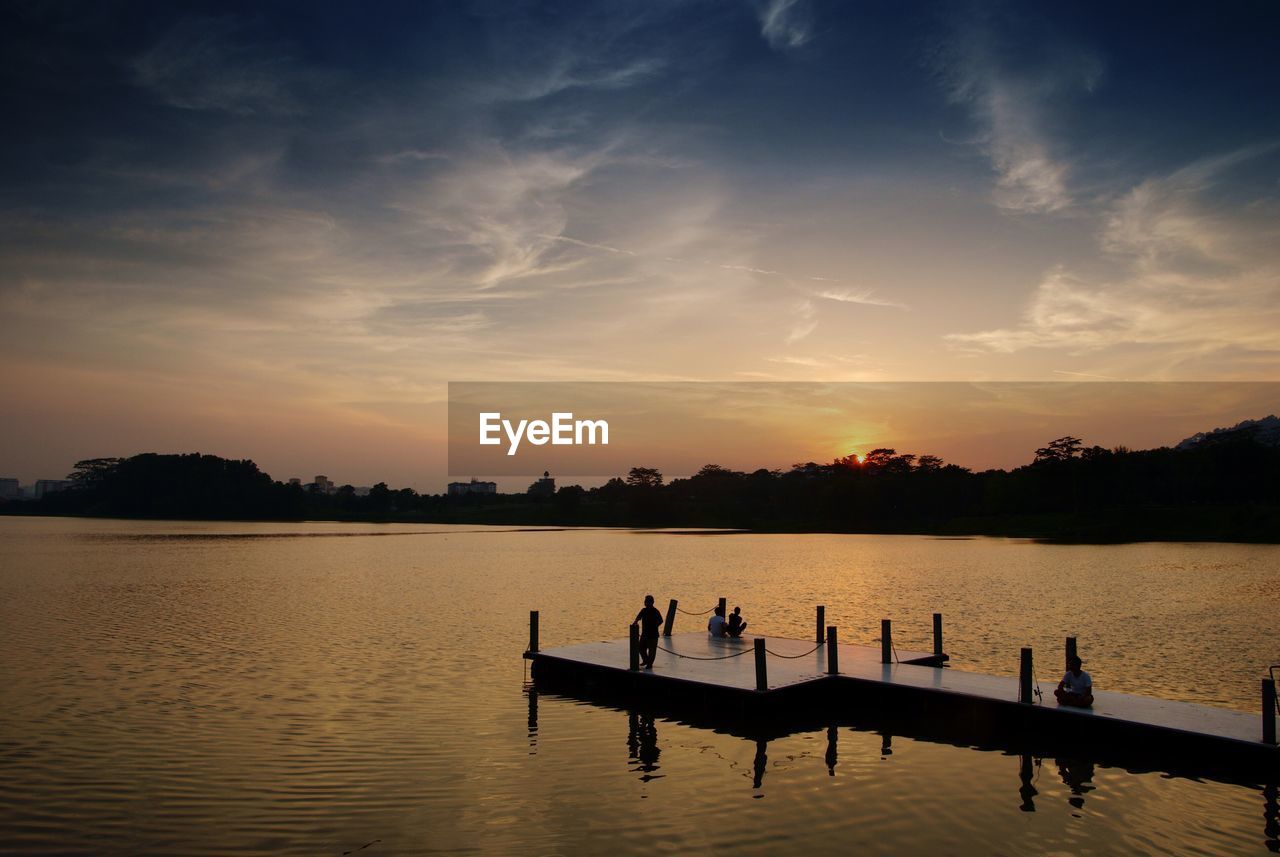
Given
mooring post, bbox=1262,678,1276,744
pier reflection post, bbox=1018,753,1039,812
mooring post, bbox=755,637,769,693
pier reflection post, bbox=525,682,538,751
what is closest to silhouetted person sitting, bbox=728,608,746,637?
pier reflection post, bbox=525,682,538,751

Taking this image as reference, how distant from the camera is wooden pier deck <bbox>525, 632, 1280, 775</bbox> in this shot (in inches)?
781

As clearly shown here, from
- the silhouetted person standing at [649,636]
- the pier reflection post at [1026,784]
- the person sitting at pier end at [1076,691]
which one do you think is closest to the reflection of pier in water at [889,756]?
the pier reflection post at [1026,784]

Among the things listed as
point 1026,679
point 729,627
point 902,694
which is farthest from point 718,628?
point 1026,679

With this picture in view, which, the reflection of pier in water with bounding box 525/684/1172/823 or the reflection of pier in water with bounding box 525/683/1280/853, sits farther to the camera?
the reflection of pier in water with bounding box 525/683/1280/853

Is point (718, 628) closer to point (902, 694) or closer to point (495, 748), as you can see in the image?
point (902, 694)

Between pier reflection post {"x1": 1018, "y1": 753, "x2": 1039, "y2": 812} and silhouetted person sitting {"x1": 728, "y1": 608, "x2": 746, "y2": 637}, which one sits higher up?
silhouetted person sitting {"x1": 728, "y1": 608, "x2": 746, "y2": 637}

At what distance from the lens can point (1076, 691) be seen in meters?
21.8

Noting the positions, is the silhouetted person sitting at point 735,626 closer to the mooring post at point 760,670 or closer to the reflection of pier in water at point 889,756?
the reflection of pier in water at point 889,756

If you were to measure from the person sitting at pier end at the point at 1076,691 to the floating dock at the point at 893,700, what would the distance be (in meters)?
0.25

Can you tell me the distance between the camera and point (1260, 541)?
382ft

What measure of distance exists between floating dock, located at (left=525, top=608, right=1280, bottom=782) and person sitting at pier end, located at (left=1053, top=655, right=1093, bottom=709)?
248 millimetres

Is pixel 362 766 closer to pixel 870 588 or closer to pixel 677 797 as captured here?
pixel 677 797

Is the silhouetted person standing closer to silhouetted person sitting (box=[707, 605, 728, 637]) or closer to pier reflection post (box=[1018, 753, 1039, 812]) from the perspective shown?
silhouetted person sitting (box=[707, 605, 728, 637])

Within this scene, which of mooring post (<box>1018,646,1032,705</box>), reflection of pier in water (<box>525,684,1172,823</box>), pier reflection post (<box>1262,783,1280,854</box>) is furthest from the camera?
mooring post (<box>1018,646,1032,705</box>)
